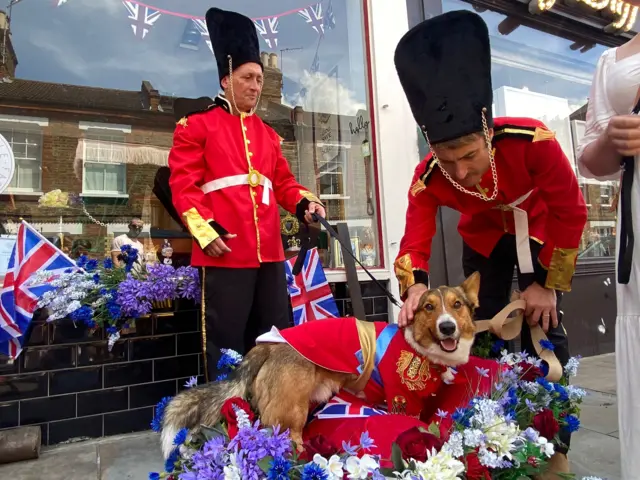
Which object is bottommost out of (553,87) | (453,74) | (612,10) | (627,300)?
(627,300)

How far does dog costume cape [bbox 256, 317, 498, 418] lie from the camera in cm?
192

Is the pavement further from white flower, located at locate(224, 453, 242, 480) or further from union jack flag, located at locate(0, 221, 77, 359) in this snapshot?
white flower, located at locate(224, 453, 242, 480)

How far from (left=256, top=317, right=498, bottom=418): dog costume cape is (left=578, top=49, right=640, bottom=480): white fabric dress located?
48 centimetres

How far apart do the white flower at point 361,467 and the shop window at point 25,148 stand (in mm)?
4358

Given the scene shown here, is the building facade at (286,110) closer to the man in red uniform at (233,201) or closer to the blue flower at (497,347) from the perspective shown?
the man in red uniform at (233,201)

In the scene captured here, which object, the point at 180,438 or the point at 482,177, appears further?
the point at 482,177

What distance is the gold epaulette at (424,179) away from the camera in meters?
2.19

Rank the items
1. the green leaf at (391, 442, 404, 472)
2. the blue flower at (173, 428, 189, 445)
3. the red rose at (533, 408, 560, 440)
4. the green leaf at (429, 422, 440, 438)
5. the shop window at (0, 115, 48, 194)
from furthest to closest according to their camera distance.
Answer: the shop window at (0, 115, 48, 194) → the red rose at (533, 408, 560, 440) → the blue flower at (173, 428, 189, 445) → the green leaf at (429, 422, 440, 438) → the green leaf at (391, 442, 404, 472)

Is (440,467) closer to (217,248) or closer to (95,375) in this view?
(217,248)

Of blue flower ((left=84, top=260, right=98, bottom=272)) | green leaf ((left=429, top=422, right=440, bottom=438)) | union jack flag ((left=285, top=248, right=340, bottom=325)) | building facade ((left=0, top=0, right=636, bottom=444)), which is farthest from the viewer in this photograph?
building facade ((left=0, top=0, right=636, bottom=444))

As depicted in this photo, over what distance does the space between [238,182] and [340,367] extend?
1269 millimetres

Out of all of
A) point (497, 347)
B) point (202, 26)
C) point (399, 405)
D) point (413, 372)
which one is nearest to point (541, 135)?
point (497, 347)

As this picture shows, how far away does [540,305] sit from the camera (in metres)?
2.12

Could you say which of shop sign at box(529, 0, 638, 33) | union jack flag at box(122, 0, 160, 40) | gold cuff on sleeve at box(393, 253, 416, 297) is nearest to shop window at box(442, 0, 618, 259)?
shop sign at box(529, 0, 638, 33)
